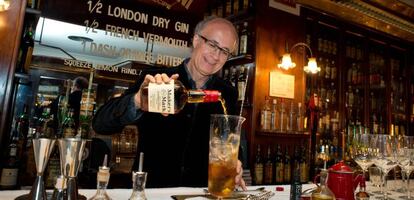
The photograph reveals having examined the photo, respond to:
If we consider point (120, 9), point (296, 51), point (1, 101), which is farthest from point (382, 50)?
point (1, 101)

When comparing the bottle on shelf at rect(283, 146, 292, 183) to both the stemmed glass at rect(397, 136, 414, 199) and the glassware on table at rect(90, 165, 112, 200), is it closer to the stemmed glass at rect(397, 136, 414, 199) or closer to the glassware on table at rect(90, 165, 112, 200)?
the stemmed glass at rect(397, 136, 414, 199)

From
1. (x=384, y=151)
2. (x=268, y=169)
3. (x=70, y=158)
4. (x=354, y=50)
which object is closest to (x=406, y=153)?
(x=384, y=151)

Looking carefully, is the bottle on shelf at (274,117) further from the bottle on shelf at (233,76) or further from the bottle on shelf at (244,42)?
the bottle on shelf at (244,42)

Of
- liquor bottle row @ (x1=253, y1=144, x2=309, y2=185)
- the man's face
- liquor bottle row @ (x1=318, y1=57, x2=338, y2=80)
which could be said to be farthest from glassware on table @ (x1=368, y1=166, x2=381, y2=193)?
liquor bottle row @ (x1=318, y1=57, x2=338, y2=80)

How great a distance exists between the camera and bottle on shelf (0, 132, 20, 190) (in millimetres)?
2164

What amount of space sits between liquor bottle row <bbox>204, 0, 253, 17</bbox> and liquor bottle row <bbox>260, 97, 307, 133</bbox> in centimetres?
103

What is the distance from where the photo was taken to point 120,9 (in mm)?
2438

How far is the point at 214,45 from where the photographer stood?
1.61m

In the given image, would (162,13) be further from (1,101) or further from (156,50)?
(1,101)

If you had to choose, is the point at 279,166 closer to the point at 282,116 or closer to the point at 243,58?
the point at 282,116

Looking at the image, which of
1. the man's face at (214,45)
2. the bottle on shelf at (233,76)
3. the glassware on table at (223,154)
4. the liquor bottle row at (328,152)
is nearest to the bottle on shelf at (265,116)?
the bottle on shelf at (233,76)

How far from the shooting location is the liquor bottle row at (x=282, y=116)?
320 centimetres

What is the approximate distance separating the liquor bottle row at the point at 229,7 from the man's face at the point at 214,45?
178 cm

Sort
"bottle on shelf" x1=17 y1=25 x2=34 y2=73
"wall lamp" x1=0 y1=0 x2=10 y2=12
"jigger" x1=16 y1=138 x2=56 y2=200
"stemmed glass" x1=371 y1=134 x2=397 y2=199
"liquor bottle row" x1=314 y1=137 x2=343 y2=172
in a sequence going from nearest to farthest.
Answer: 1. "jigger" x1=16 y1=138 x2=56 y2=200
2. "stemmed glass" x1=371 y1=134 x2=397 y2=199
3. "wall lamp" x1=0 y1=0 x2=10 y2=12
4. "bottle on shelf" x1=17 y1=25 x2=34 y2=73
5. "liquor bottle row" x1=314 y1=137 x2=343 y2=172
